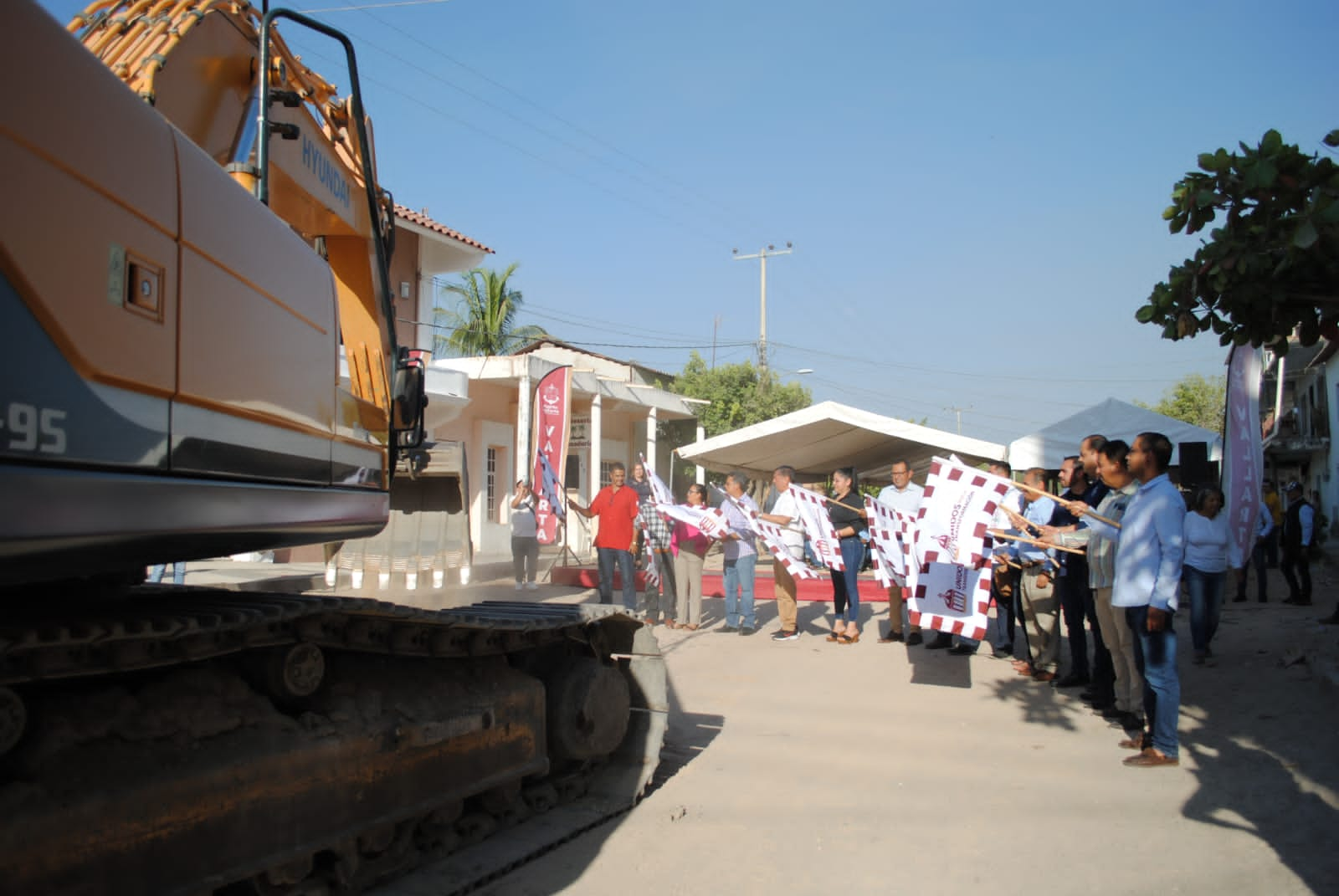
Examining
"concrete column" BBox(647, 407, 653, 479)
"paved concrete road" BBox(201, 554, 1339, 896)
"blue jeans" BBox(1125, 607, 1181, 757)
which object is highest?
"concrete column" BBox(647, 407, 653, 479)

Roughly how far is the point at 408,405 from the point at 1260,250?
4317 millimetres

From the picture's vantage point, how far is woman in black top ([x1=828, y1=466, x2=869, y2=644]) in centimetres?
1013

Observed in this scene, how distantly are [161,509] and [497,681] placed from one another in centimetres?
239

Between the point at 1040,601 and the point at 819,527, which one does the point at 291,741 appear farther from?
the point at 819,527

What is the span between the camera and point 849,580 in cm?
1013

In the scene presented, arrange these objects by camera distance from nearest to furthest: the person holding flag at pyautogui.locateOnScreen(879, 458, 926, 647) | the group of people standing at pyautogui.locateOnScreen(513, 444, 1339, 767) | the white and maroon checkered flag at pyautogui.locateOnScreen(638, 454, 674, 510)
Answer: the group of people standing at pyautogui.locateOnScreen(513, 444, 1339, 767) → the person holding flag at pyautogui.locateOnScreen(879, 458, 926, 647) → the white and maroon checkered flag at pyautogui.locateOnScreen(638, 454, 674, 510)

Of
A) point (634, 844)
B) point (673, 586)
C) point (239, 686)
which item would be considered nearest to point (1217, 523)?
point (673, 586)

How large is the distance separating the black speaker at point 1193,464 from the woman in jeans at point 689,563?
615 cm

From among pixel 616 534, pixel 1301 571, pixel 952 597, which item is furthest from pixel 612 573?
pixel 1301 571

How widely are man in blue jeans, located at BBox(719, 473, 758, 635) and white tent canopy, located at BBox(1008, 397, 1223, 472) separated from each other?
200 inches

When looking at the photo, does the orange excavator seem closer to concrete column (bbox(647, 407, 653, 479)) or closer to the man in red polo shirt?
the man in red polo shirt

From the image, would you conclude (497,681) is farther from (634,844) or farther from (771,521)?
(771,521)

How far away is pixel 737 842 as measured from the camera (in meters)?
4.49

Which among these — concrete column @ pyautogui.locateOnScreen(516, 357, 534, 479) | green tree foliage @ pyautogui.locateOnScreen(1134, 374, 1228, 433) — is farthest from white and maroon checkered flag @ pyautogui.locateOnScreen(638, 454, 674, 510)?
green tree foliage @ pyautogui.locateOnScreen(1134, 374, 1228, 433)
